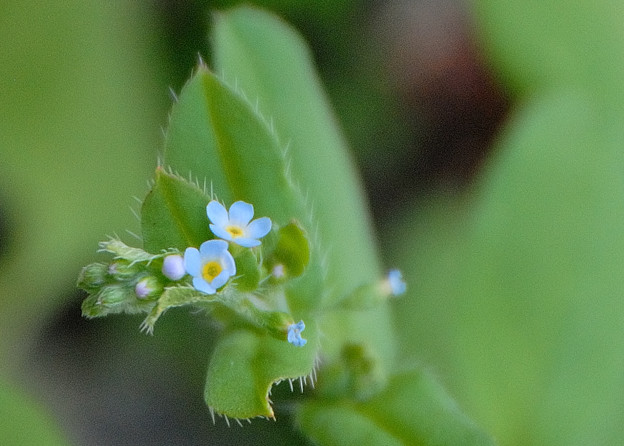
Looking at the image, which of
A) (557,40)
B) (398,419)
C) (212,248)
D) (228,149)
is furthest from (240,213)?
(557,40)

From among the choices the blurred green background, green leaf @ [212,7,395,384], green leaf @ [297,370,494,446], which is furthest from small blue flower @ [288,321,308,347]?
the blurred green background

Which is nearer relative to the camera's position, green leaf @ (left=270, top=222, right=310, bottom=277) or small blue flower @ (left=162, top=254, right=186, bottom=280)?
small blue flower @ (left=162, top=254, right=186, bottom=280)

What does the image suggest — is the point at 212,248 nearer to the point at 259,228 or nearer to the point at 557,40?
the point at 259,228

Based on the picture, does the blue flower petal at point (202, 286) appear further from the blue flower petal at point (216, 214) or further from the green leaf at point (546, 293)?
the green leaf at point (546, 293)

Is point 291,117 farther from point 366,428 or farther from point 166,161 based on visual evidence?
point 366,428

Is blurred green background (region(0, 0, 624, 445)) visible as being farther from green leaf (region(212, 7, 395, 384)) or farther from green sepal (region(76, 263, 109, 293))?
green sepal (region(76, 263, 109, 293))
